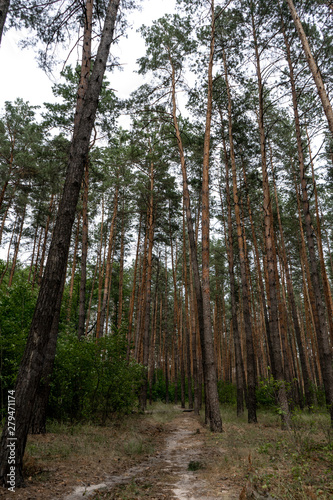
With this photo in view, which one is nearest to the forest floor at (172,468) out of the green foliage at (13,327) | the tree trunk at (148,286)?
the green foliage at (13,327)

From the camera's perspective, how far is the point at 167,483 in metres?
4.22

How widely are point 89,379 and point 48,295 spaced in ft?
18.5

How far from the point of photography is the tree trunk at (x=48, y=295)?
12.0 ft

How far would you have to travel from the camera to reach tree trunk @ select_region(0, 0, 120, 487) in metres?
3.67

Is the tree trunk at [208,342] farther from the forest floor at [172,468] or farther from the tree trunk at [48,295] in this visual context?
the tree trunk at [48,295]

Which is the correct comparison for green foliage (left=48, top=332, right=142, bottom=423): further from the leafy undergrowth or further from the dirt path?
the leafy undergrowth

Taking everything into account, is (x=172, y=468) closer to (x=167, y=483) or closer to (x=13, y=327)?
(x=167, y=483)

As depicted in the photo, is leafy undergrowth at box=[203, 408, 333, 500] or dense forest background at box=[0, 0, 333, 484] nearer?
leafy undergrowth at box=[203, 408, 333, 500]

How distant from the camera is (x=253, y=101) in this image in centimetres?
1188

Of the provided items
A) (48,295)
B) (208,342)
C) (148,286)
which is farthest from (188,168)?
(48,295)

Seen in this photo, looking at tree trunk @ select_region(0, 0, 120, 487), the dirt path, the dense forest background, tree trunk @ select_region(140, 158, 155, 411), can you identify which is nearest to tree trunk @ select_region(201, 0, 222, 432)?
the dense forest background

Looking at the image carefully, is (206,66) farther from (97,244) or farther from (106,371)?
(97,244)

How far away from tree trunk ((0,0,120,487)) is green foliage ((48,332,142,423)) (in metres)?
4.64

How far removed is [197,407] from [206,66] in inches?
584
